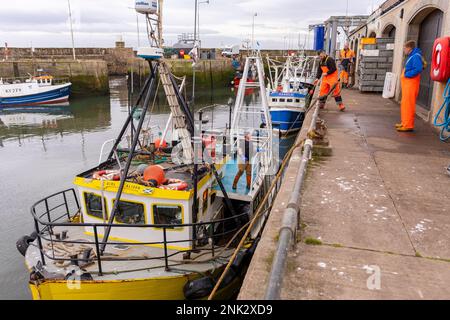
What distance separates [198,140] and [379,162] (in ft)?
10.3

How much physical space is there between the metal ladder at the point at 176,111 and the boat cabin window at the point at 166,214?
4.05 ft

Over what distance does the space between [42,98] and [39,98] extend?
24 cm

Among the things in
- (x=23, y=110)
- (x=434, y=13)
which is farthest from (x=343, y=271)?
(x=23, y=110)

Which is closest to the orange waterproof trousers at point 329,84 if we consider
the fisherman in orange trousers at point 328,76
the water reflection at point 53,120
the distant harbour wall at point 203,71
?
the fisherman in orange trousers at point 328,76

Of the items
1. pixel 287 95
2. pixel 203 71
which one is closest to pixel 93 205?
pixel 287 95

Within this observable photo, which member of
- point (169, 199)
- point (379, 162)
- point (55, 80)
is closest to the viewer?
point (169, 199)

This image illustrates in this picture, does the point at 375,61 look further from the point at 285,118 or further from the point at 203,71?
the point at 203,71

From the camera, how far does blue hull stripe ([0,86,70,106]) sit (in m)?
31.6

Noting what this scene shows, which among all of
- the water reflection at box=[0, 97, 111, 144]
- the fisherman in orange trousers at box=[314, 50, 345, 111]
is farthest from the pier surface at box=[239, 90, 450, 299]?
the water reflection at box=[0, 97, 111, 144]

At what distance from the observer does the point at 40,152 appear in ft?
59.7

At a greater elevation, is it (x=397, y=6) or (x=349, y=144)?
(x=397, y=6)

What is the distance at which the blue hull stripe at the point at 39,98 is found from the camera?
3164cm
